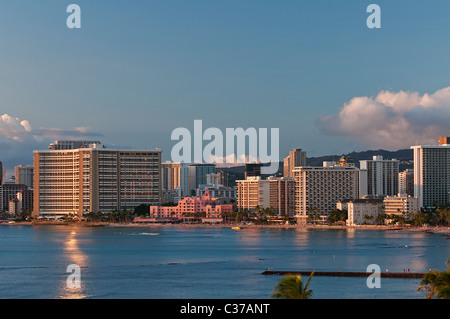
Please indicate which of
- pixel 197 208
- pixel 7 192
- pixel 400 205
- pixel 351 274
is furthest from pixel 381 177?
pixel 351 274

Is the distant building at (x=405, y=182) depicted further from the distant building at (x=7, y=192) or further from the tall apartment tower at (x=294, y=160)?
the distant building at (x=7, y=192)

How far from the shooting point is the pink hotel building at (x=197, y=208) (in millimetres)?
135875

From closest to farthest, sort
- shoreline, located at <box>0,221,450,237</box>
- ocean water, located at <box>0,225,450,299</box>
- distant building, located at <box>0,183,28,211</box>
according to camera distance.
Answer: ocean water, located at <box>0,225,450,299</box>, shoreline, located at <box>0,221,450,237</box>, distant building, located at <box>0,183,28,211</box>

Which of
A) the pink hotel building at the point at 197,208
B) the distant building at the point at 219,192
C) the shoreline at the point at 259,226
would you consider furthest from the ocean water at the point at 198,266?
the distant building at the point at 219,192

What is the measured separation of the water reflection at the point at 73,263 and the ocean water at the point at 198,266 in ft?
0.21

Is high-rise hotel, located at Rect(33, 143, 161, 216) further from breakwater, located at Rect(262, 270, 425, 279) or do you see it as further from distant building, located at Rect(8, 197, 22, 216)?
breakwater, located at Rect(262, 270, 425, 279)

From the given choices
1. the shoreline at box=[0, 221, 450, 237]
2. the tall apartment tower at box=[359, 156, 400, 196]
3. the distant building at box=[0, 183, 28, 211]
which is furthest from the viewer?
the distant building at box=[0, 183, 28, 211]

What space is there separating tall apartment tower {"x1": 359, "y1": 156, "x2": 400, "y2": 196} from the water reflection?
85096 millimetres

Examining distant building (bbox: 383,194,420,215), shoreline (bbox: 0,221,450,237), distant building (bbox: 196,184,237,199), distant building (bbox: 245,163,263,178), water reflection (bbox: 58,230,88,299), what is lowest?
shoreline (bbox: 0,221,450,237)

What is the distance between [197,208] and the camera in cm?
14238

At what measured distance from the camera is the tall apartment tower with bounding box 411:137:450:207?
132 metres

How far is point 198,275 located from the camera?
43250mm

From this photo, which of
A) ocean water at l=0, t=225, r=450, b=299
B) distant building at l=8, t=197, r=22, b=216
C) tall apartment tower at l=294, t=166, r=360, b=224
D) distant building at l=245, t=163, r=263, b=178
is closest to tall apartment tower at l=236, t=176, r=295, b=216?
tall apartment tower at l=294, t=166, r=360, b=224
